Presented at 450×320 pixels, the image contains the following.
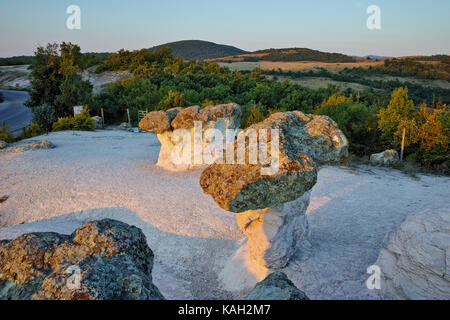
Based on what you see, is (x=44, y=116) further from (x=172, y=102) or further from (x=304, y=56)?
(x=304, y=56)

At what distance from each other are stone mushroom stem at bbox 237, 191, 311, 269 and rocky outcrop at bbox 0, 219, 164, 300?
2556mm

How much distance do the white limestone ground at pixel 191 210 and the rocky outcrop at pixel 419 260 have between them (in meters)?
0.28

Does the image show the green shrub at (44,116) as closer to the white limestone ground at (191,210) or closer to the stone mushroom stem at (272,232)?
the white limestone ground at (191,210)

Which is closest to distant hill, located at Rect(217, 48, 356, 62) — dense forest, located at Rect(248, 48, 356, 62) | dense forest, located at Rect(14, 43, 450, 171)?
dense forest, located at Rect(248, 48, 356, 62)

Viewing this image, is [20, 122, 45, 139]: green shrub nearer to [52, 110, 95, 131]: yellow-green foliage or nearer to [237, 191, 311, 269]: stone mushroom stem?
[52, 110, 95, 131]: yellow-green foliage

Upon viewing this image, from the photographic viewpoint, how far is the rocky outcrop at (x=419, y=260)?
3.55 m

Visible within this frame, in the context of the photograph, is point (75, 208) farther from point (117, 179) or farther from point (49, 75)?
point (49, 75)

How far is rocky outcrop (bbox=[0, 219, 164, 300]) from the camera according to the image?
1726mm

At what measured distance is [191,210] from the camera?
24.2ft

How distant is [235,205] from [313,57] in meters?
69.1

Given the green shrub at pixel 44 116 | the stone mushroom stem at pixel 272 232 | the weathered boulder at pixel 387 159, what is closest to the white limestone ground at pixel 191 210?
the stone mushroom stem at pixel 272 232

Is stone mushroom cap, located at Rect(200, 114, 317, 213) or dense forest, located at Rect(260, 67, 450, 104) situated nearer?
stone mushroom cap, located at Rect(200, 114, 317, 213)

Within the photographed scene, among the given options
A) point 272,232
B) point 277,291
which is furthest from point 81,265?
point 272,232
